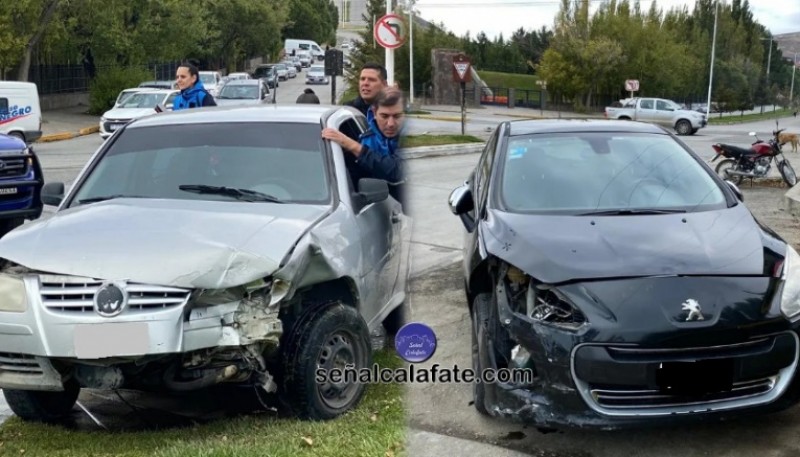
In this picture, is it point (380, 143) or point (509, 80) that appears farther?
point (509, 80)

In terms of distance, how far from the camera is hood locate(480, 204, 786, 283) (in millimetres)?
4070

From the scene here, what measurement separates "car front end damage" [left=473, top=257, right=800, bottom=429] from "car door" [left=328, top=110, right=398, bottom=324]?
1353mm

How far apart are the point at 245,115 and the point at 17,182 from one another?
223 inches

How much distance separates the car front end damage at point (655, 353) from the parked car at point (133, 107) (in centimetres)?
2265

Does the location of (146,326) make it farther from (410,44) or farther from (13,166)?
(410,44)

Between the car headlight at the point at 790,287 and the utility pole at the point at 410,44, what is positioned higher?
the utility pole at the point at 410,44

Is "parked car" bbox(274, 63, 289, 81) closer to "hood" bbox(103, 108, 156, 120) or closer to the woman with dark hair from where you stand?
"hood" bbox(103, 108, 156, 120)

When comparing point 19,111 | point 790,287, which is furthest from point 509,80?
point 790,287

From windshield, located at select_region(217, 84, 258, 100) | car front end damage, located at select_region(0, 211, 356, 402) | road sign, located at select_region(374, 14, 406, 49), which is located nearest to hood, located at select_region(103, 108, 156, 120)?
windshield, located at select_region(217, 84, 258, 100)

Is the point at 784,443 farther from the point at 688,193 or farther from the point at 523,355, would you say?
the point at 688,193

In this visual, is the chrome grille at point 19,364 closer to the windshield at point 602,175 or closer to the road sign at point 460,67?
the windshield at point 602,175

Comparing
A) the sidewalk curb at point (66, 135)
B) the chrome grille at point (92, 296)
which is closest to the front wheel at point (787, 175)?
the chrome grille at point (92, 296)

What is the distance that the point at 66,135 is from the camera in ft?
97.7

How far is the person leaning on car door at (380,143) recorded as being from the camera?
532 cm
